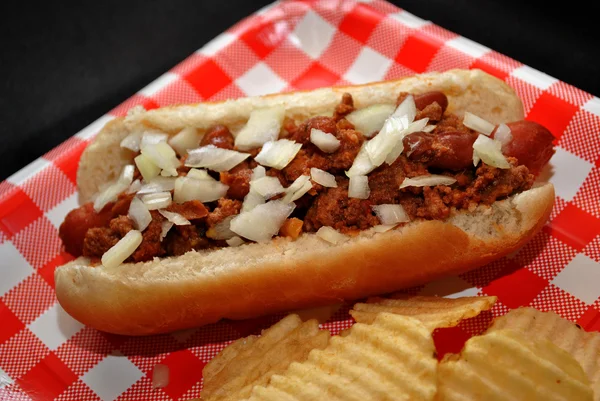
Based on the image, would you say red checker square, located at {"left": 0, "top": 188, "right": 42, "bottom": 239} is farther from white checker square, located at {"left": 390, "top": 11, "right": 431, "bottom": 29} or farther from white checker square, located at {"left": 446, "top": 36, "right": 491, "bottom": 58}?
white checker square, located at {"left": 446, "top": 36, "right": 491, "bottom": 58}

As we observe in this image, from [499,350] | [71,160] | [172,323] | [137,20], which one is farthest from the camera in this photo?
[137,20]

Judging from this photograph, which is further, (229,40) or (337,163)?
(229,40)

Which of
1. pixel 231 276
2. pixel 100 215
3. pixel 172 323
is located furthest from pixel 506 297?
pixel 100 215

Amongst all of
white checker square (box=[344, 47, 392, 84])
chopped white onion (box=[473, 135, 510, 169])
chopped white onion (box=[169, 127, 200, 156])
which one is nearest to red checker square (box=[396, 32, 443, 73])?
white checker square (box=[344, 47, 392, 84])

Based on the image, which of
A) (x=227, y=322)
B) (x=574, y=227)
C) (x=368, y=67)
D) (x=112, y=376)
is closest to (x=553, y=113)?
(x=574, y=227)

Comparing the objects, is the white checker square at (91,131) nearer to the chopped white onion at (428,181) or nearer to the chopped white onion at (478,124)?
the chopped white onion at (428,181)

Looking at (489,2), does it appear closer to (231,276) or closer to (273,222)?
(273,222)

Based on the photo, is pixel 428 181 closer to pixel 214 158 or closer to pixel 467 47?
pixel 214 158
